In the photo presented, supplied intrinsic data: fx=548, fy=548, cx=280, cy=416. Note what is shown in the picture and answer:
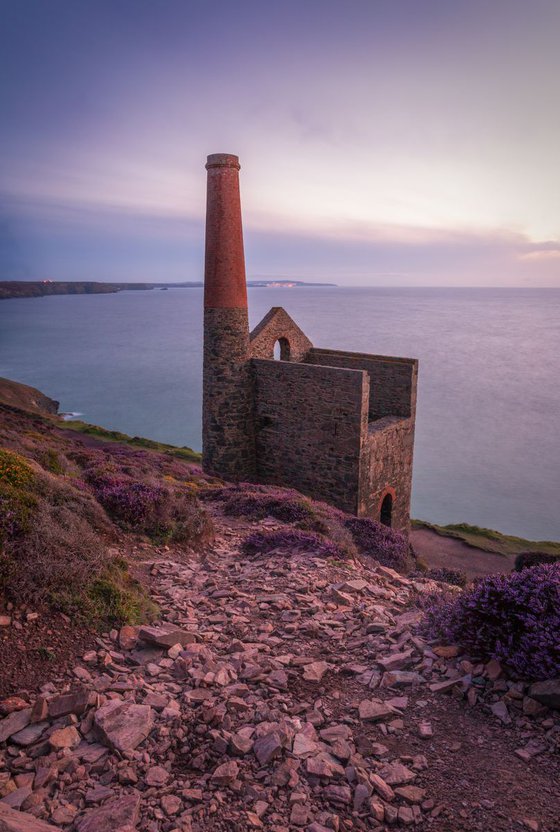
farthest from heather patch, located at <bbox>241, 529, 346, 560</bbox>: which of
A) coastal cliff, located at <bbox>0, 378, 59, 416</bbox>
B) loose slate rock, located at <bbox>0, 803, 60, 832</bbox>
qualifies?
coastal cliff, located at <bbox>0, 378, 59, 416</bbox>

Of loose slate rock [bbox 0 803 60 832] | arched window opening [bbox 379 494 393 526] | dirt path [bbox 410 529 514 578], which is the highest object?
loose slate rock [bbox 0 803 60 832]

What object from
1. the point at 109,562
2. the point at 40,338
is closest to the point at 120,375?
the point at 40,338

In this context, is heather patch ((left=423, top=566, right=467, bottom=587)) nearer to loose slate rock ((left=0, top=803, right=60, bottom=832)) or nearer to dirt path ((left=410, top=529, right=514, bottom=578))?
dirt path ((left=410, top=529, right=514, bottom=578))

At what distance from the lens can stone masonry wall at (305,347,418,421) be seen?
2100 cm

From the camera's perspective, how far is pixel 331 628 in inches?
270

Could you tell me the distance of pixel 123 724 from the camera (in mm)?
4609

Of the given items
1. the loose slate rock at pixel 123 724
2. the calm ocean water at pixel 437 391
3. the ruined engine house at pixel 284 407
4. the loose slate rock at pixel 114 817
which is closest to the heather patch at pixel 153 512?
the loose slate rock at pixel 123 724

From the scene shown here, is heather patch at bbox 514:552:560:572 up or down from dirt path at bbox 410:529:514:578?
up

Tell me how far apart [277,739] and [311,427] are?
14.6 meters

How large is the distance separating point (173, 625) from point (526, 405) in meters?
70.6

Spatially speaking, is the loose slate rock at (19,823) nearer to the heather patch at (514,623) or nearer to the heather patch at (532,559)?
the heather patch at (514,623)

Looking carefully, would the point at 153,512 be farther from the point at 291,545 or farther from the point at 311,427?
the point at 311,427

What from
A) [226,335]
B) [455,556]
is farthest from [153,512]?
[455,556]

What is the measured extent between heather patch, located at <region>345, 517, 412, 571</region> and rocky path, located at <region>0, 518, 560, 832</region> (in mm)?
6236
